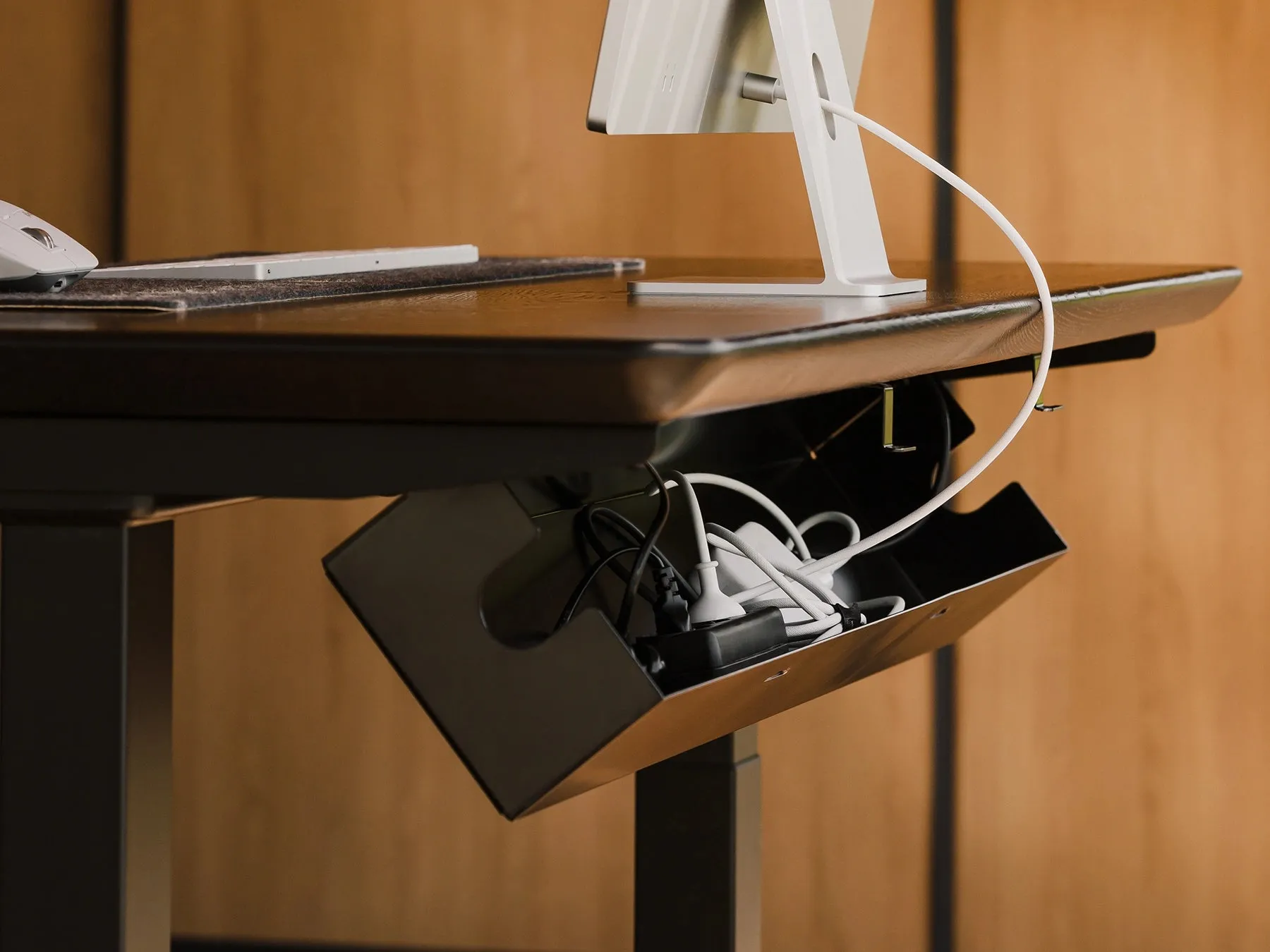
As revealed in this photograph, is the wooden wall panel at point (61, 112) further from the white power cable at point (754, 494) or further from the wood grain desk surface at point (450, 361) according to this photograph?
the wood grain desk surface at point (450, 361)

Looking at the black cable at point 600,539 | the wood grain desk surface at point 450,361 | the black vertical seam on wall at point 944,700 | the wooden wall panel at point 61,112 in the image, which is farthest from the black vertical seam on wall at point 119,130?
the wood grain desk surface at point 450,361

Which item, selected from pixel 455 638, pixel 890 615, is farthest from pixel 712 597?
pixel 455 638

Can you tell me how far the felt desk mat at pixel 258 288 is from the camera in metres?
0.72

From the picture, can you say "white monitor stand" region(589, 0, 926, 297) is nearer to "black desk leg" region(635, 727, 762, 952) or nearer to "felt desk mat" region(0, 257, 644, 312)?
"felt desk mat" region(0, 257, 644, 312)

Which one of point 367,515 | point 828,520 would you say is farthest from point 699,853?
point 367,515

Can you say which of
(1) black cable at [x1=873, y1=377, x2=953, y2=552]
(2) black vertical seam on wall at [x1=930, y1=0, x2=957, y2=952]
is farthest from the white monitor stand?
(2) black vertical seam on wall at [x1=930, y1=0, x2=957, y2=952]

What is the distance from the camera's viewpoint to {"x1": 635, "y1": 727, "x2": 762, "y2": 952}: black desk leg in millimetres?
1193

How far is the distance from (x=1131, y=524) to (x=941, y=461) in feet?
2.77

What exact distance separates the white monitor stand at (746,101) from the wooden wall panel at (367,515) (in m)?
1.00

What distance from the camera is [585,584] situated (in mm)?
842

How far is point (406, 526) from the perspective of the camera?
67cm

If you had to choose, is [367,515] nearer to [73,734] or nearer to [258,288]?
[258,288]

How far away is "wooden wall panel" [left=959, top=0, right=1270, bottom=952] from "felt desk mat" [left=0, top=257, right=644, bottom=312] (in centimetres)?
95

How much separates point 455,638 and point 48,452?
17 centimetres
